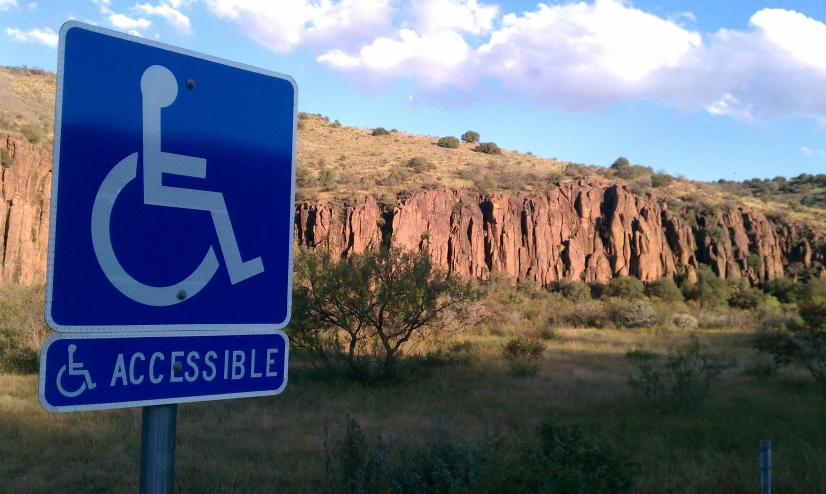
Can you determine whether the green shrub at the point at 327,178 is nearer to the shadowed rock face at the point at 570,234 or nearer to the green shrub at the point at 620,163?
the shadowed rock face at the point at 570,234

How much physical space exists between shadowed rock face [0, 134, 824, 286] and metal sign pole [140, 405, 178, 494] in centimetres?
3257

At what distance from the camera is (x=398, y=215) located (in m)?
37.6

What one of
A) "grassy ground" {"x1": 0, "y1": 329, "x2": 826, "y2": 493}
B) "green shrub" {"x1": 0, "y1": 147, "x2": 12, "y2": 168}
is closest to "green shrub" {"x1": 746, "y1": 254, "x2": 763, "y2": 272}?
"grassy ground" {"x1": 0, "y1": 329, "x2": 826, "y2": 493}

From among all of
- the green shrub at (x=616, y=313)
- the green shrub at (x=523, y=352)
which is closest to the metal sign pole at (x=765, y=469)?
the green shrub at (x=523, y=352)

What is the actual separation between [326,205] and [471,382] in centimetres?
2407

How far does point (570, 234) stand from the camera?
4438cm

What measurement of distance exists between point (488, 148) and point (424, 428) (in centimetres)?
5910

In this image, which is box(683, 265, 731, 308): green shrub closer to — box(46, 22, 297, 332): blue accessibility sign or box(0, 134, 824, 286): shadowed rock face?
box(0, 134, 824, 286): shadowed rock face

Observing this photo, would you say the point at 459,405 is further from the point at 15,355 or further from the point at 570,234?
the point at 570,234

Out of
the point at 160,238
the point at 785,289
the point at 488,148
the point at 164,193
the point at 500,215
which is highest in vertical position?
the point at 488,148

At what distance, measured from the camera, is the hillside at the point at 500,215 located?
36.0 metres

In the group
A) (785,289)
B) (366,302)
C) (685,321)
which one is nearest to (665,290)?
(685,321)

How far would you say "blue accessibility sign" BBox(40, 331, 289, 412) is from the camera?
1354 millimetres

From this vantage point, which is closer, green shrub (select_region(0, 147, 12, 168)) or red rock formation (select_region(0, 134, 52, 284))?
red rock formation (select_region(0, 134, 52, 284))
